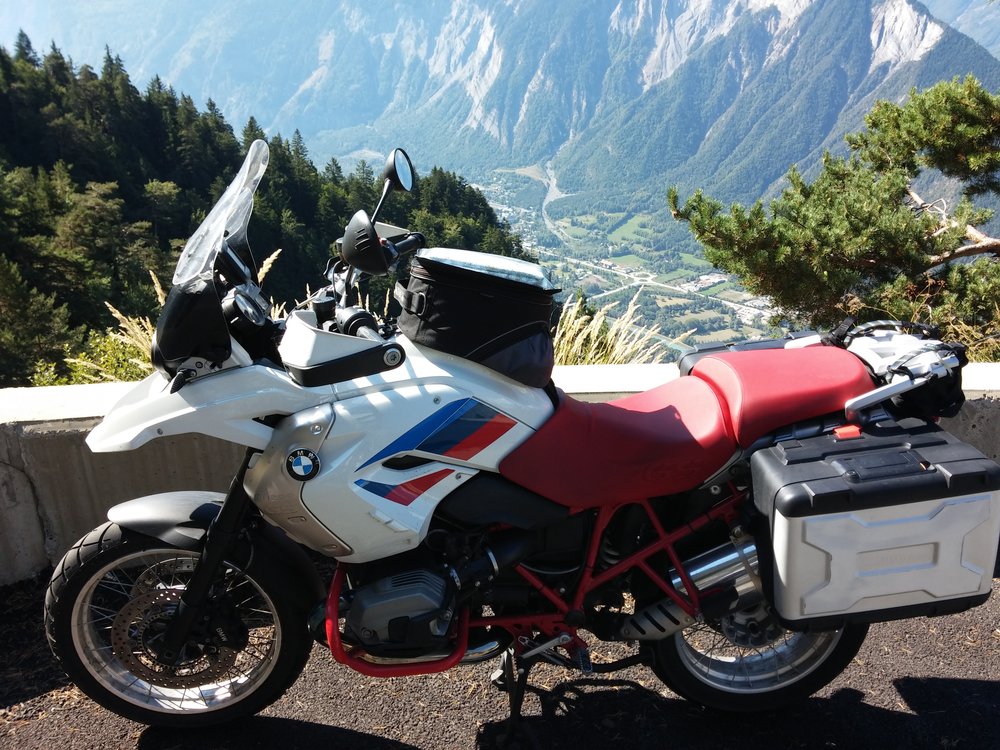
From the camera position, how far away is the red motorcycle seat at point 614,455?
87.1 inches

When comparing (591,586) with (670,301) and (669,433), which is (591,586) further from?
(670,301)

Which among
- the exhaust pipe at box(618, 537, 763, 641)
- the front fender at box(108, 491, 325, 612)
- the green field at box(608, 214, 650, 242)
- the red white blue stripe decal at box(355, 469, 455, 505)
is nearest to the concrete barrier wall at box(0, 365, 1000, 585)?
the front fender at box(108, 491, 325, 612)

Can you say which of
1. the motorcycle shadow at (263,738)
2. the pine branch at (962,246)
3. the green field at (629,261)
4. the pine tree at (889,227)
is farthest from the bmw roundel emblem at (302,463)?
the green field at (629,261)

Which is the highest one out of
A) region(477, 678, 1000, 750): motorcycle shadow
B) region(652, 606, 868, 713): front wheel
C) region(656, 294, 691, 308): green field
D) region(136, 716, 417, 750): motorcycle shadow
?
region(652, 606, 868, 713): front wheel

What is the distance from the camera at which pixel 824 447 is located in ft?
7.30

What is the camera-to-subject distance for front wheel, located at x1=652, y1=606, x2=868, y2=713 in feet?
8.54

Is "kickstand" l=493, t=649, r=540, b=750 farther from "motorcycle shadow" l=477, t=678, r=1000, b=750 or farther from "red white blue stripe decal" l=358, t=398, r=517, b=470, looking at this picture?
"red white blue stripe decal" l=358, t=398, r=517, b=470

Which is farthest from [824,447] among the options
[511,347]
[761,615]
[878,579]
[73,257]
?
[73,257]

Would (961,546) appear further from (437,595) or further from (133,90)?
(133,90)

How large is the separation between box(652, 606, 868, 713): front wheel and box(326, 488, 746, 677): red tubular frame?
29cm

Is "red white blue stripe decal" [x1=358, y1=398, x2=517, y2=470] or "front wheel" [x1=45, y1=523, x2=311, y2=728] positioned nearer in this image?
"red white blue stripe decal" [x1=358, y1=398, x2=517, y2=470]

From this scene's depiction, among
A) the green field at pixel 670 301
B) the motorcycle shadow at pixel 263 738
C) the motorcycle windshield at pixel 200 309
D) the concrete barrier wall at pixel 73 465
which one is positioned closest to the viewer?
the motorcycle windshield at pixel 200 309

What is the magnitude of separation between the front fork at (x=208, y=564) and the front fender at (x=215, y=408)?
0.67 feet

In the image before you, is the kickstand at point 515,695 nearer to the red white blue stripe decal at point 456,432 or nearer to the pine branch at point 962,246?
the red white blue stripe decal at point 456,432
